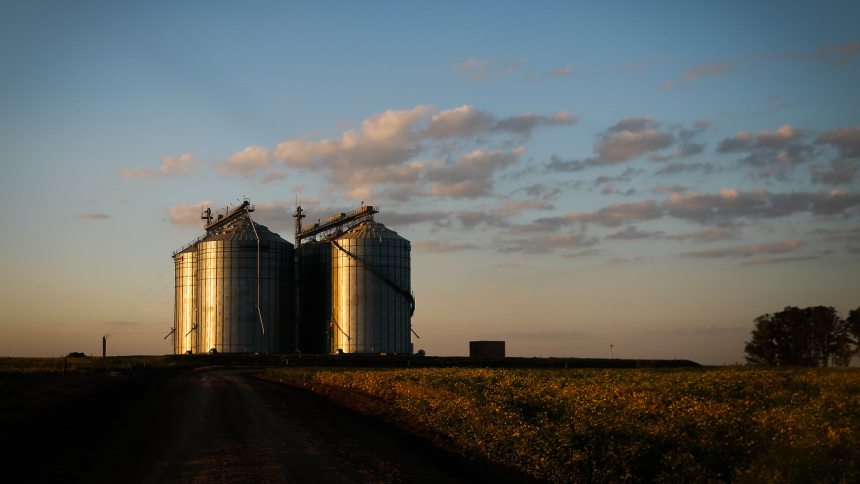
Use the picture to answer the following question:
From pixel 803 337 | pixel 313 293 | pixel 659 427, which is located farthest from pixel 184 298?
pixel 659 427

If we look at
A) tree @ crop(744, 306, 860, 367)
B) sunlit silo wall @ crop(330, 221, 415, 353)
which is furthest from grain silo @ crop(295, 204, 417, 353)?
tree @ crop(744, 306, 860, 367)

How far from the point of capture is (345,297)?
385 feet

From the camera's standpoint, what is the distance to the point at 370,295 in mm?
116500

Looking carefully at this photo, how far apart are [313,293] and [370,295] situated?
14407 mm

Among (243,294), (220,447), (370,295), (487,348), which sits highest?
(243,294)

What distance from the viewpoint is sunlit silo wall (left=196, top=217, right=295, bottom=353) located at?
11756 cm

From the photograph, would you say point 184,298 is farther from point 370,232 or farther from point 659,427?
point 659,427

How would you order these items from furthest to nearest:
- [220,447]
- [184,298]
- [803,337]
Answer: [184,298] → [803,337] → [220,447]

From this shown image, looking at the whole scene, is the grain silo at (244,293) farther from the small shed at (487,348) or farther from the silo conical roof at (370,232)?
the small shed at (487,348)

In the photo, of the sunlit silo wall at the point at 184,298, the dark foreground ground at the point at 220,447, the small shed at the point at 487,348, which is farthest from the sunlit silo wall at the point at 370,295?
the dark foreground ground at the point at 220,447

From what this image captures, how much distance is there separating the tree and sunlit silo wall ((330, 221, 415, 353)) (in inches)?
2014

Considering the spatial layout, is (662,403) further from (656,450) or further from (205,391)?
(205,391)

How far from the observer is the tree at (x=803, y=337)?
362 ft

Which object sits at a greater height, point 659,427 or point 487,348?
point 659,427
